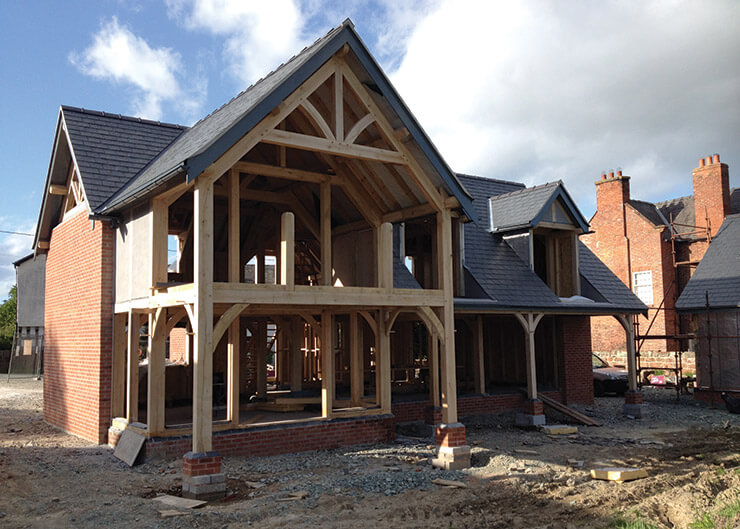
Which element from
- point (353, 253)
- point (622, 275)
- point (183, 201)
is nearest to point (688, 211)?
point (622, 275)

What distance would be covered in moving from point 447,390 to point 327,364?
2582 mm

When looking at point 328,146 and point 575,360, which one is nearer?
point 328,146

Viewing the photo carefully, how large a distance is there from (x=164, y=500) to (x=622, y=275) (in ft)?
89.4

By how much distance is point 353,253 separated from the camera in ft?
45.8

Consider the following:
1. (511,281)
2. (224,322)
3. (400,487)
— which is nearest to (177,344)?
(511,281)

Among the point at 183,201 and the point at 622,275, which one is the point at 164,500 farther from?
the point at 622,275

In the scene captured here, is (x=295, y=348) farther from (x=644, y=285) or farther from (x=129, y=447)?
(x=644, y=285)

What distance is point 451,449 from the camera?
11.0 meters

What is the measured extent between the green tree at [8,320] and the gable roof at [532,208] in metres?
31.8

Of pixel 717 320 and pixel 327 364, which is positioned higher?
pixel 717 320

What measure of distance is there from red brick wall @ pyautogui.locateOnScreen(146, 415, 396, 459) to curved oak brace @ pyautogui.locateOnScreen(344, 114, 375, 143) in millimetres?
5352

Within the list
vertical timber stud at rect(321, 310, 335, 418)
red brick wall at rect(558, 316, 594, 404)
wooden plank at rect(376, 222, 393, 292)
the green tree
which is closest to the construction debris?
wooden plank at rect(376, 222, 393, 292)

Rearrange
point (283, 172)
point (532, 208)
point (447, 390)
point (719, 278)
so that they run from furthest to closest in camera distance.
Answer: point (719, 278)
point (532, 208)
point (283, 172)
point (447, 390)

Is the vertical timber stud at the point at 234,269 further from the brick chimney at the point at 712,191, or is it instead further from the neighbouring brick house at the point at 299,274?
the brick chimney at the point at 712,191
